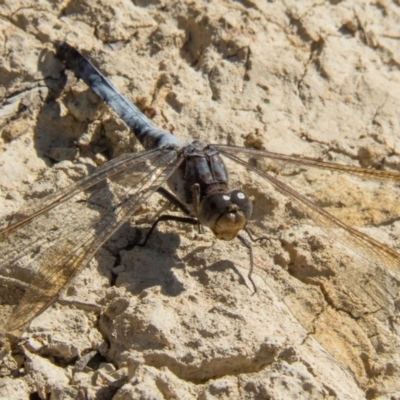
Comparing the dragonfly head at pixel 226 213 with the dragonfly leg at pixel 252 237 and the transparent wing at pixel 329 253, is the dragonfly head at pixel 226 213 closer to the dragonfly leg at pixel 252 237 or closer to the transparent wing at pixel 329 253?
the dragonfly leg at pixel 252 237

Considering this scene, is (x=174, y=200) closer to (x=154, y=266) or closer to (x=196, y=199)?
(x=196, y=199)

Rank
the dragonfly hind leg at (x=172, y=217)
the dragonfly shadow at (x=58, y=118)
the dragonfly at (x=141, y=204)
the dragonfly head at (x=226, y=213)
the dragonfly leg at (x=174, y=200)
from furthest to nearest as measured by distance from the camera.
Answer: the dragonfly shadow at (x=58, y=118) → the dragonfly leg at (x=174, y=200) → the dragonfly hind leg at (x=172, y=217) → the dragonfly head at (x=226, y=213) → the dragonfly at (x=141, y=204)

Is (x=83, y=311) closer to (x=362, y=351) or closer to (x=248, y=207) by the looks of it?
(x=248, y=207)

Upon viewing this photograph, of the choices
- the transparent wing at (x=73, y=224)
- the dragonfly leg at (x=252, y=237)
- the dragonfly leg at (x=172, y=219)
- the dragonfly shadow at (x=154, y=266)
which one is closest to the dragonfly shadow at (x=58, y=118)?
the transparent wing at (x=73, y=224)

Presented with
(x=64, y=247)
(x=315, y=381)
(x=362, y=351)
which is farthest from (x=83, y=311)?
(x=362, y=351)

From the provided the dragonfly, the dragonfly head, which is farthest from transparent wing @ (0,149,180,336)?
the dragonfly head

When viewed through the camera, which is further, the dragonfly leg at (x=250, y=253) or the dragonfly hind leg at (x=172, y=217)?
the dragonfly hind leg at (x=172, y=217)

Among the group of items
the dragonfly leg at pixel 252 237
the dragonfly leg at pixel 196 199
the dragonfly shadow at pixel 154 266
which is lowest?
the dragonfly shadow at pixel 154 266
